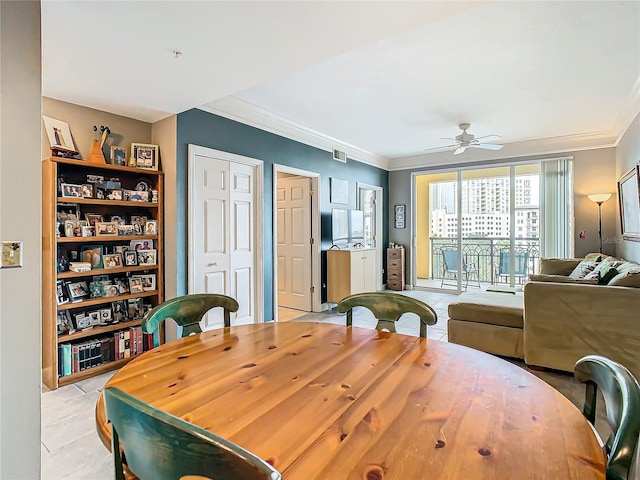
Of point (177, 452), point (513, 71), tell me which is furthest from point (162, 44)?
point (513, 71)

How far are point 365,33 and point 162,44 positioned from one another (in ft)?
4.12

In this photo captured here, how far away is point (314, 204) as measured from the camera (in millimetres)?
5102

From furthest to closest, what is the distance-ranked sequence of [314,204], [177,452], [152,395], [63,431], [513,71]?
[314,204], [513,71], [63,431], [152,395], [177,452]

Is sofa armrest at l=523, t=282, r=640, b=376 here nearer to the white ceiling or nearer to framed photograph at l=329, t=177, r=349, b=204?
the white ceiling

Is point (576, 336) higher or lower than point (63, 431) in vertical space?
higher

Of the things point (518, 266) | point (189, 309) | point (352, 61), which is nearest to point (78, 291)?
point (189, 309)

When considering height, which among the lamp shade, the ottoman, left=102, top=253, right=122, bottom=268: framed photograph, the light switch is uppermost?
the lamp shade

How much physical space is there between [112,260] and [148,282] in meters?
0.39

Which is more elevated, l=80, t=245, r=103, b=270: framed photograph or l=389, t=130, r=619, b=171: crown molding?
l=389, t=130, r=619, b=171: crown molding

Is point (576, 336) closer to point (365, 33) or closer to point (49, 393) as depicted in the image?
point (365, 33)

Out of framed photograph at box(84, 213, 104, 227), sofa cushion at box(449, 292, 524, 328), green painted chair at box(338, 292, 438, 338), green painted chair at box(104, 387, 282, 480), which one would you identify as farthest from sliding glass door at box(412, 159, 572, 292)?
green painted chair at box(104, 387, 282, 480)

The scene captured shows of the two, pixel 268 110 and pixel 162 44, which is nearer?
pixel 162 44

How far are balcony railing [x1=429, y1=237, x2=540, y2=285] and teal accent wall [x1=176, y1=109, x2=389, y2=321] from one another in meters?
2.27

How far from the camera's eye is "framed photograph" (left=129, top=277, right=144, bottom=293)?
3.21 meters
